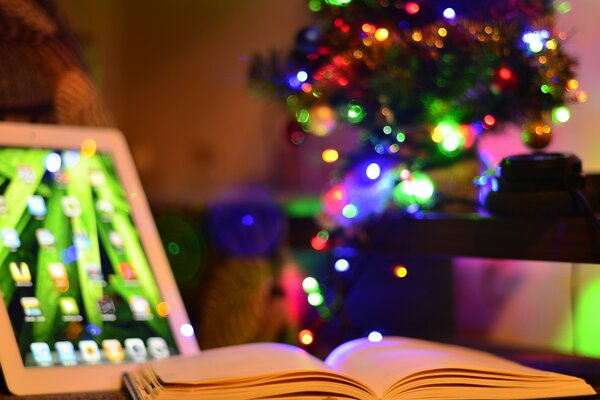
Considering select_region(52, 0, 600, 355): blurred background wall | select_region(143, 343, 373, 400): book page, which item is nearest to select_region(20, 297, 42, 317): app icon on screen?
select_region(143, 343, 373, 400): book page

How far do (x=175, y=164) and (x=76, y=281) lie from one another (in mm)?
1786

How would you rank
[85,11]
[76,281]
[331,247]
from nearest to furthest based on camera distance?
[76,281]
[331,247]
[85,11]

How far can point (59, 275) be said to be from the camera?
34.5 inches

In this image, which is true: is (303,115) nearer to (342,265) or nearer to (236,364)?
(342,265)

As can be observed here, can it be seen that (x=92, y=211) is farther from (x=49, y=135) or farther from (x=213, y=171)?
(x=213, y=171)

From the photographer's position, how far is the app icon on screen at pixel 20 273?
2.76ft

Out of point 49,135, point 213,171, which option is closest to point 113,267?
point 49,135

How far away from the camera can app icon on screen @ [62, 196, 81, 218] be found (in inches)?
36.2

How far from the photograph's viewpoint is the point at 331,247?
3.99 feet

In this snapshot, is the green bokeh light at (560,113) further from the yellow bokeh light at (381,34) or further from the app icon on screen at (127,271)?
the app icon on screen at (127,271)

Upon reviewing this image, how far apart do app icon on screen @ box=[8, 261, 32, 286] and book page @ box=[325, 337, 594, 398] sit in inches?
14.7

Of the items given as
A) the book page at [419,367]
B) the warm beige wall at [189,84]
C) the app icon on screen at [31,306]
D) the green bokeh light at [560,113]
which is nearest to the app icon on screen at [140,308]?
the app icon on screen at [31,306]

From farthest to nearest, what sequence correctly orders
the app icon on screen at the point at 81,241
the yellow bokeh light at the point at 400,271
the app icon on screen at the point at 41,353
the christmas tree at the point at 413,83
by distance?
the yellow bokeh light at the point at 400,271 < the christmas tree at the point at 413,83 < the app icon on screen at the point at 81,241 < the app icon on screen at the point at 41,353

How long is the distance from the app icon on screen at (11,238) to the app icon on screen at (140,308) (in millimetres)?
155
